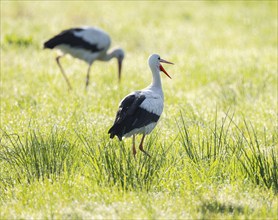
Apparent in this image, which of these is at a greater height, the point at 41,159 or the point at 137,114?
the point at 137,114

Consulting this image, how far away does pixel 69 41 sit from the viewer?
11641 mm

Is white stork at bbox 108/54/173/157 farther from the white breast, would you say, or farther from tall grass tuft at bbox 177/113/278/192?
tall grass tuft at bbox 177/113/278/192

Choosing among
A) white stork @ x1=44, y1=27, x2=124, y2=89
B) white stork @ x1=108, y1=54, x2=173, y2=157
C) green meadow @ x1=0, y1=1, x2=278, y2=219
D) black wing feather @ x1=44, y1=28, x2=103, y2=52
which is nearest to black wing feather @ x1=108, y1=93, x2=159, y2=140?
white stork @ x1=108, y1=54, x2=173, y2=157

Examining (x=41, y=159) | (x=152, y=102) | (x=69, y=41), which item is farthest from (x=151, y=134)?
(x=69, y=41)

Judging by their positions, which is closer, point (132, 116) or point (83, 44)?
point (132, 116)

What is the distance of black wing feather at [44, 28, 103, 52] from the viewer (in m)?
11.4

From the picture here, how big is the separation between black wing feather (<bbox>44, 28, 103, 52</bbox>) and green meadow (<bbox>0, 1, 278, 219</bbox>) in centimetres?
49

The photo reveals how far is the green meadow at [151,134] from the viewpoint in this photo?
5.38 metres

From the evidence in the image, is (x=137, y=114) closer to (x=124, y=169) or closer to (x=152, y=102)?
(x=152, y=102)

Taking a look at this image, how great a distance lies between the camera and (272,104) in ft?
30.4

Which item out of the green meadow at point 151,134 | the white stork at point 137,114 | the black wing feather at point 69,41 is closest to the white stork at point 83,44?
the black wing feather at point 69,41

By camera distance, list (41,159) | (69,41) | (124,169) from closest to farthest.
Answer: (124,169) < (41,159) < (69,41)

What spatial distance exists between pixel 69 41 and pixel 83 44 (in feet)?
0.90

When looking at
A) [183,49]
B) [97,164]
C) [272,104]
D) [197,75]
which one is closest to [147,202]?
[97,164]
